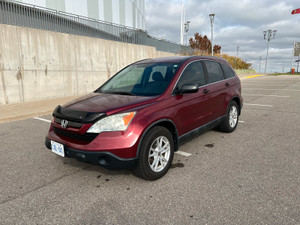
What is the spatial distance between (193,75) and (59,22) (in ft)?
29.8

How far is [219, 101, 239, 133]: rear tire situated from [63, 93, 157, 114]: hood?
237cm

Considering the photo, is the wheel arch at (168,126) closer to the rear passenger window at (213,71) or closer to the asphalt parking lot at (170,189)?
the asphalt parking lot at (170,189)

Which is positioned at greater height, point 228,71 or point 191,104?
point 228,71

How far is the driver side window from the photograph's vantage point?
3.59 metres

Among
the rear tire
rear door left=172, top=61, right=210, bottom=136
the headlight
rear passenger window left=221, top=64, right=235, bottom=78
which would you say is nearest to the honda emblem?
the headlight

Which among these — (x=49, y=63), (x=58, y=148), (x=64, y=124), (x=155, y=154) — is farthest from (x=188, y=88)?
(x=49, y=63)

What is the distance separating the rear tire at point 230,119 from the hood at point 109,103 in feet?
7.77

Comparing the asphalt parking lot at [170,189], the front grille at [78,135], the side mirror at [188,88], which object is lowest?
the asphalt parking lot at [170,189]

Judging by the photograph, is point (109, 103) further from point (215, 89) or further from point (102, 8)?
point (102, 8)

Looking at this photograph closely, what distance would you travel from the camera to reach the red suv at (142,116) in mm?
2697

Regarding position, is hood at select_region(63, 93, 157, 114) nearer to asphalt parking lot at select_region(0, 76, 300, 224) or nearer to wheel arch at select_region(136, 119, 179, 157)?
wheel arch at select_region(136, 119, 179, 157)

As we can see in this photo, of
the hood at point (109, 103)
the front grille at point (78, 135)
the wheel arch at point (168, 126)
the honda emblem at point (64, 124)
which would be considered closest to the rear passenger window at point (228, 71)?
the wheel arch at point (168, 126)

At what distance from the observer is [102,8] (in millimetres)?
17812

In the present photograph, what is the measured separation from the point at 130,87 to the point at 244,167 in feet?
7.24
